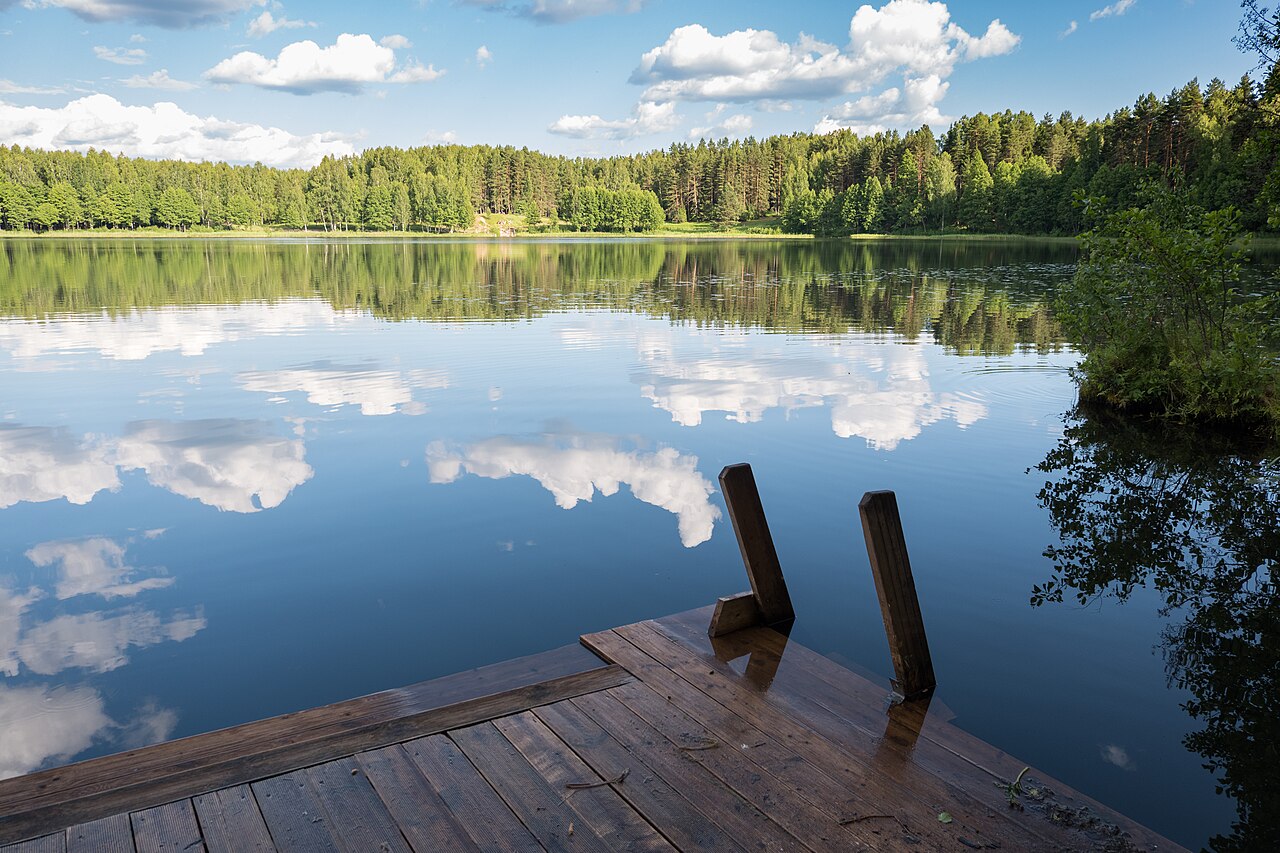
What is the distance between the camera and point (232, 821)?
12.2 ft

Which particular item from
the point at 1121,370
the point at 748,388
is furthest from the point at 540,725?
the point at 1121,370

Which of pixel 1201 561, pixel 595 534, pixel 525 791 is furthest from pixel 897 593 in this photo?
pixel 1201 561

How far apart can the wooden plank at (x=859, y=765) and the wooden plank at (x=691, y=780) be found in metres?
0.44

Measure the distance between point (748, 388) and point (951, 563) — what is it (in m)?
8.51

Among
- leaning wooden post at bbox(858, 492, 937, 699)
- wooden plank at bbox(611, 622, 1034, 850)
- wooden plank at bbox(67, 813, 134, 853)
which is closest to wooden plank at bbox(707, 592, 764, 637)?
wooden plank at bbox(611, 622, 1034, 850)

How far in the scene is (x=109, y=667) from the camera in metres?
6.52

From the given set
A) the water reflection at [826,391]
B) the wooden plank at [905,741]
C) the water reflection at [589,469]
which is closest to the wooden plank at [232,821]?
the wooden plank at [905,741]

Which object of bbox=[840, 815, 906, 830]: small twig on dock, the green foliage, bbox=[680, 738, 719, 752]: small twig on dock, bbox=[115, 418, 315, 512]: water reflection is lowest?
bbox=[115, 418, 315, 512]: water reflection

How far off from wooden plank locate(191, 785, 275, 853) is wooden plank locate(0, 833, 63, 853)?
19.7 inches

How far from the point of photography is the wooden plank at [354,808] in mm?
3605

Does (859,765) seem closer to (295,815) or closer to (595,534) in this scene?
(295,815)

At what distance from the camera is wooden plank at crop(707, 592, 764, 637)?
19.3 ft

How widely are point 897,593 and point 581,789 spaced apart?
2.17 metres

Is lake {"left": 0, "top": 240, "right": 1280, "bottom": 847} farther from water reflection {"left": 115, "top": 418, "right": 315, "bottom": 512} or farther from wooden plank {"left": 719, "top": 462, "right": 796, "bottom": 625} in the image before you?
wooden plank {"left": 719, "top": 462, "right": 796, "bottom": 625}
